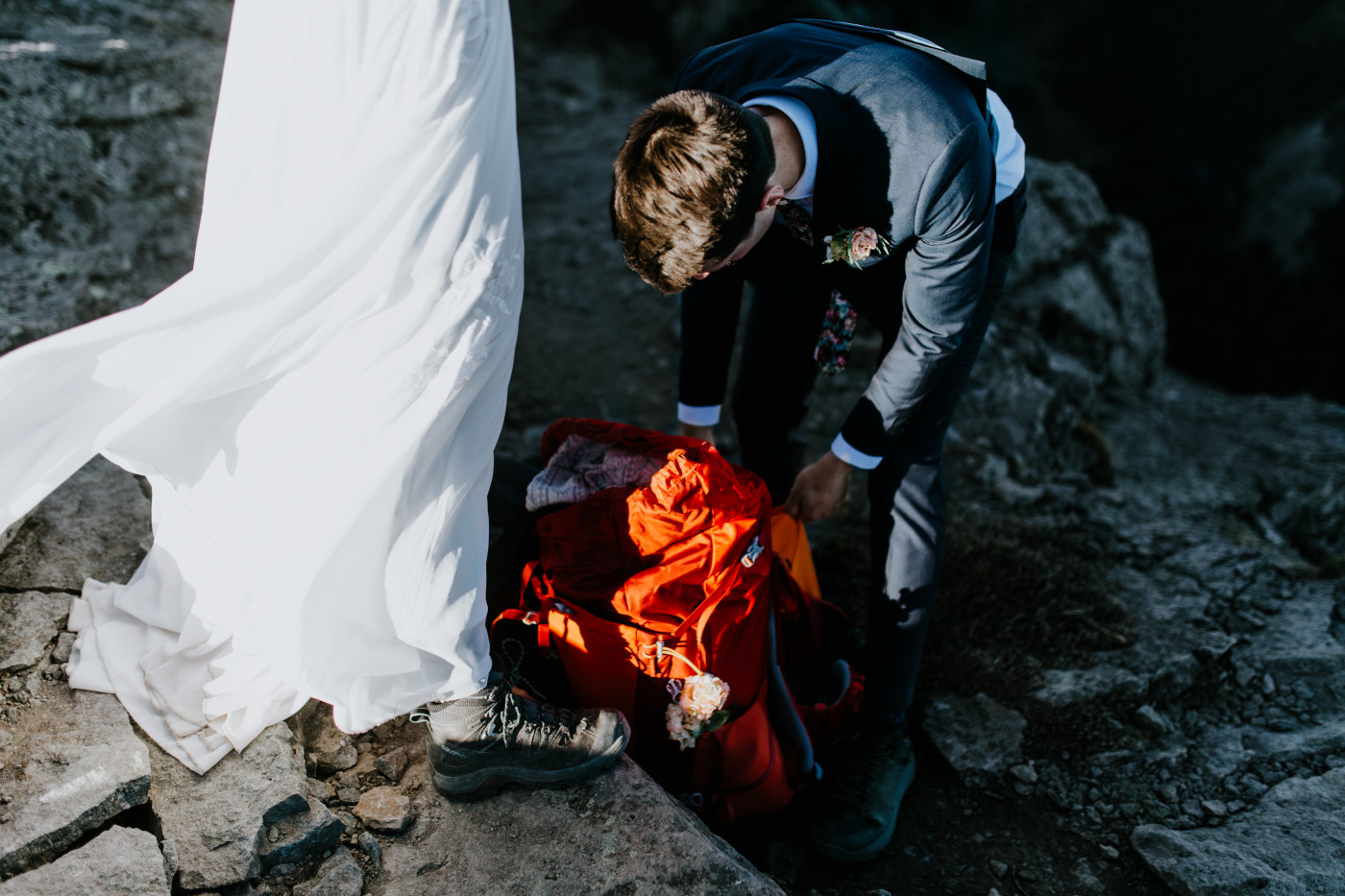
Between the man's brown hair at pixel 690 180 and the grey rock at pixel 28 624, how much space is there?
1.40 meters

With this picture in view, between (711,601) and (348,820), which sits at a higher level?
(711,601)

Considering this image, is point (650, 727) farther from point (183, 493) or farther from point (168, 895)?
point (183, 493)

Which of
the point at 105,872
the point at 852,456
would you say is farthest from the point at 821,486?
the point at 105,872

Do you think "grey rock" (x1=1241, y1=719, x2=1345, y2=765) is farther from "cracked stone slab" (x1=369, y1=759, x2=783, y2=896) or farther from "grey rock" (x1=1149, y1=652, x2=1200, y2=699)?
"cracked stone slab" (x1=369, y1=759, x2=783, y2=896)

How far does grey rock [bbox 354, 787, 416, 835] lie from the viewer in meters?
1.52

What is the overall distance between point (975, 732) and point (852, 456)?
2.97 feet

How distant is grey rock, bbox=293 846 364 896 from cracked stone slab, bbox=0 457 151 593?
0.85m

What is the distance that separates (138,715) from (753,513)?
1228 mm

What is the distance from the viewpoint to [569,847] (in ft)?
4.86

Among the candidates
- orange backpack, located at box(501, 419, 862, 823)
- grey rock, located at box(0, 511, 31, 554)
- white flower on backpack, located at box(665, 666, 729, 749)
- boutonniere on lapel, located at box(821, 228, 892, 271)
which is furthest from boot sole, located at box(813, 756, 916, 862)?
grey rock, located at box(0, 511, 31, 554)

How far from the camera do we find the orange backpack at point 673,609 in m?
1.62

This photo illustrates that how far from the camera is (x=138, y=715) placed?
59.1 inches

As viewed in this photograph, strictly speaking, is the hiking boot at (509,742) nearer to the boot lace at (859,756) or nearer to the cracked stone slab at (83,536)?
the boot lace at (859,756)

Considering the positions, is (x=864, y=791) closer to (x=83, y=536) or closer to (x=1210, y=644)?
(x=1210, y=644)
